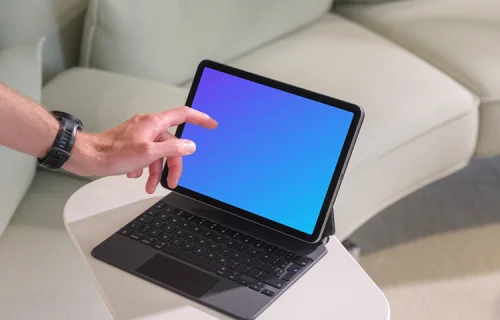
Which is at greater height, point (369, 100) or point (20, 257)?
point (369, 100)

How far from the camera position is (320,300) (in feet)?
2.71

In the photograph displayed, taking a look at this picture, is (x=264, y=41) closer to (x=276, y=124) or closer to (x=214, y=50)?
(x=214, y=50)

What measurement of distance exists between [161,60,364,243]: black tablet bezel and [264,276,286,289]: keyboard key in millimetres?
89

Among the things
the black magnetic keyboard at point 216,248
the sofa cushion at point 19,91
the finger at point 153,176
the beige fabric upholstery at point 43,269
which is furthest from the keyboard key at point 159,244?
the sofa cushion at point 19,91

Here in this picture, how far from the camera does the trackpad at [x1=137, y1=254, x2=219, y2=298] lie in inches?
33.2

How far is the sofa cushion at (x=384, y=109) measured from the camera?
154 centimetres

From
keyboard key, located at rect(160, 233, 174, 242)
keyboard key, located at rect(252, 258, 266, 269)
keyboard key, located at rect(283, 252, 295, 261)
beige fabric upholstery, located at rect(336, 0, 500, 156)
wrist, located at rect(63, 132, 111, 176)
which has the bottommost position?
keyboard key, located at rect(160, 233, 174, 242)

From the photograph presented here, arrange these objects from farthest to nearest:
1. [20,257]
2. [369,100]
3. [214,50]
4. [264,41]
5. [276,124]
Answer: [264,41]
[214,50]
[369,100]
[20,257]
[276,124]

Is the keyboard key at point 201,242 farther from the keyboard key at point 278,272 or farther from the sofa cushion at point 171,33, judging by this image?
the sofa cushion at point 171,33

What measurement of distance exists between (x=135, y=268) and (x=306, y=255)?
0.24 metres

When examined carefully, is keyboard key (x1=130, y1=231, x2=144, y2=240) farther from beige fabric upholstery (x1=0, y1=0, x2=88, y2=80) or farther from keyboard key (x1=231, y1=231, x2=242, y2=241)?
beige fabric upholstery (x1=0, y1=0, x2=88, y2=80)

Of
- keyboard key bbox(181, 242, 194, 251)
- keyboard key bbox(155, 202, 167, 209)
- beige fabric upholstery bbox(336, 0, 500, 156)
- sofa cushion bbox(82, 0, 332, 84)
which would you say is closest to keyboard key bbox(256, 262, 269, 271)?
keyboard key bbox(181, 242, 194, 251)

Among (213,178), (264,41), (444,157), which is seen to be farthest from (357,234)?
(213,178)

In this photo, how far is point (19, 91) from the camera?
1227mm
